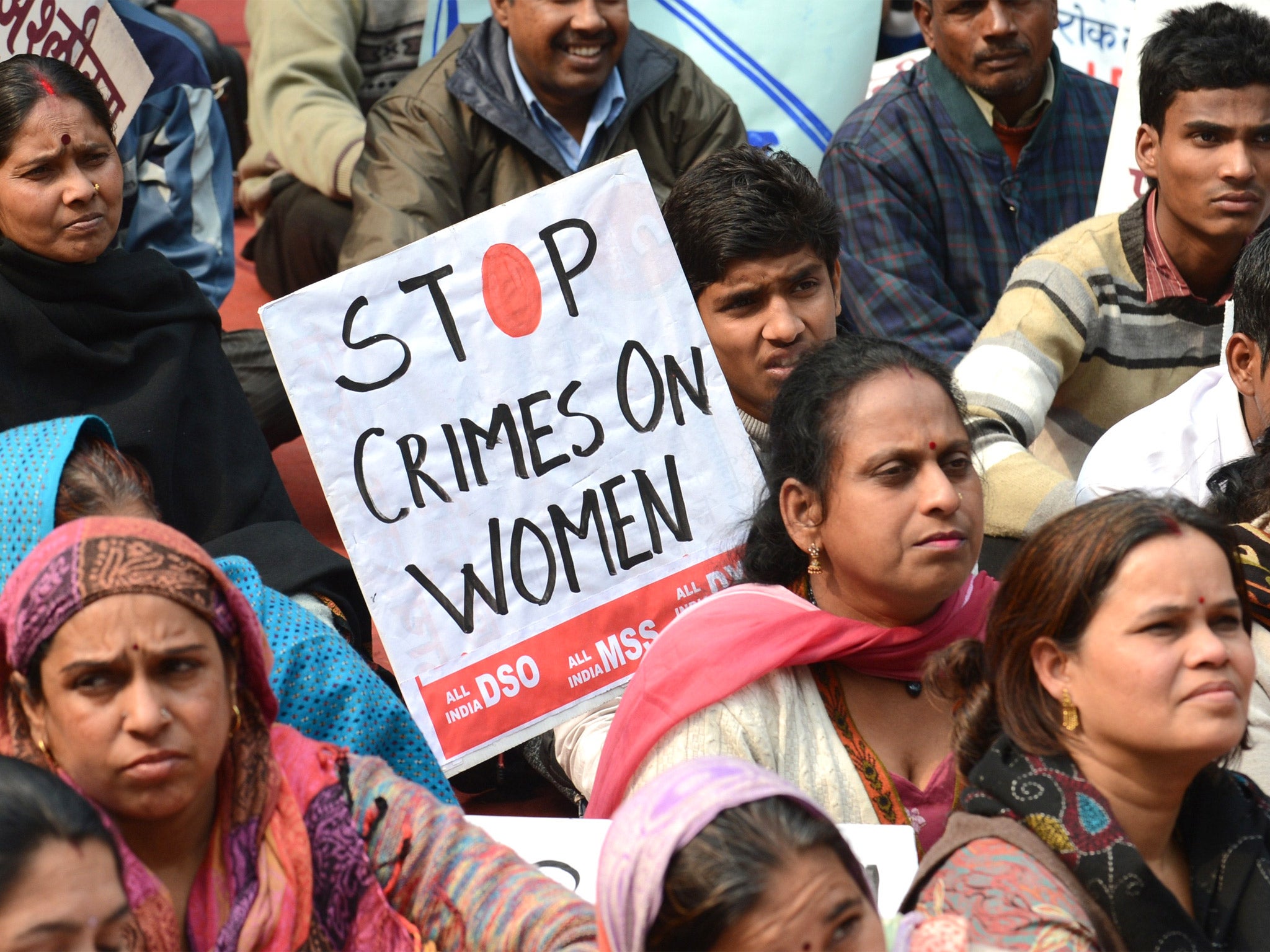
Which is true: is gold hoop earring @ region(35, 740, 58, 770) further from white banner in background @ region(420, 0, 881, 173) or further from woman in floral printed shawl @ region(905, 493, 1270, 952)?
white banner in background @ region(420, 0, 881, 173)

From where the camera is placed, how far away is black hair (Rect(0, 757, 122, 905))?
175cm

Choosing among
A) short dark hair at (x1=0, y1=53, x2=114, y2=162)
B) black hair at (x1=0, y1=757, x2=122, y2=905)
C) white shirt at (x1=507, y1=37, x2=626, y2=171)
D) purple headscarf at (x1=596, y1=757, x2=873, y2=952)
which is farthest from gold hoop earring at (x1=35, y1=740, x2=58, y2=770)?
white shirt at (x1=507, y1=37, x2=626, y2=171)

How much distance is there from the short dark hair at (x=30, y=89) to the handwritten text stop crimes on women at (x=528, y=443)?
3.45 feet

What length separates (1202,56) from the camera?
13.2 feet

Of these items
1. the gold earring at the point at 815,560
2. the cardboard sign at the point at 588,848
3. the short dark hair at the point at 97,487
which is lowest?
the cardboard sign at the point at 588,848

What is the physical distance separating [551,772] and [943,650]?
1.11m

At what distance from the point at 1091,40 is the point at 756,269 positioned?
118 inches

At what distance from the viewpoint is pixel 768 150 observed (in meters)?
3.71

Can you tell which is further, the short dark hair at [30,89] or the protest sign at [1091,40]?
the protest sign at [1091,40]

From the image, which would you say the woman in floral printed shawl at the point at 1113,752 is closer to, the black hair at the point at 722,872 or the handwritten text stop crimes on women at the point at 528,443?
the black hair at the point at 722,872

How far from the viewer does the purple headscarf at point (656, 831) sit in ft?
6.02

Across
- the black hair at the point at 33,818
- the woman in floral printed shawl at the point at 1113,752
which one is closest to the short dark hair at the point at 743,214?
the woman in floral printed shawl at the point at 1113,752

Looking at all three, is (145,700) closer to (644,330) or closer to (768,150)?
(644,330)

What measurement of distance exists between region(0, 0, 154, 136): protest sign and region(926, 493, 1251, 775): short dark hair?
2913 millimetres
